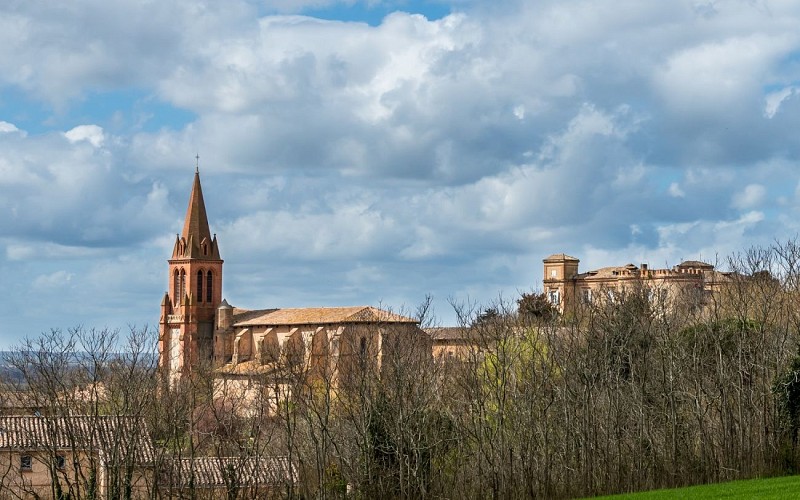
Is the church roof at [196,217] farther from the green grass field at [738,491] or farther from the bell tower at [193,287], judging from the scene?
the green grass field at [738,491]

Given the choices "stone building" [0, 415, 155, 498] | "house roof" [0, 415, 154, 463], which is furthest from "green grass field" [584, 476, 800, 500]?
"house roof" [0, 415, 154, 463]

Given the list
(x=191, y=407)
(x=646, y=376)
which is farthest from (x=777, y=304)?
(x=191, y=407)

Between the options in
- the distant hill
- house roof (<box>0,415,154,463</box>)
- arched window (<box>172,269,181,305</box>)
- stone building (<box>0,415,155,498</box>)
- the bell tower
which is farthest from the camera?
arched window (<box>172,269,181,305</box>)

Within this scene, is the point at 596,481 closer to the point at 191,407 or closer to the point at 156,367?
the point at 191,407

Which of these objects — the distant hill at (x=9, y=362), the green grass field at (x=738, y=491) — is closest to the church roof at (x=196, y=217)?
the distant hill at (x=9, y=362)

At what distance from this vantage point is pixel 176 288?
111500 millimetres

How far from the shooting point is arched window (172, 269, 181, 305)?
11093cm

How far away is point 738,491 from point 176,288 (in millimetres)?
91497

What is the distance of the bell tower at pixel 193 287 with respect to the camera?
10681cm

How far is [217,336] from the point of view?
103 m

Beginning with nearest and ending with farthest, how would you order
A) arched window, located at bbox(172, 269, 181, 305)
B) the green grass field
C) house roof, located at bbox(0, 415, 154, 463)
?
1. the green grass field
2. house roof, located at bbox(0, 415, 154, 463)
3. arched window, located at bbox(172, 269, 181, 305)

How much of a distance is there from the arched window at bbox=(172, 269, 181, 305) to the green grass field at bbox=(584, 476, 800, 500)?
87929 mm

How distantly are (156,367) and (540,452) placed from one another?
1650cm

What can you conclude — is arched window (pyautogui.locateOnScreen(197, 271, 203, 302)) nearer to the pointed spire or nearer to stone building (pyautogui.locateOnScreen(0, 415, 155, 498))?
the pointed spire
